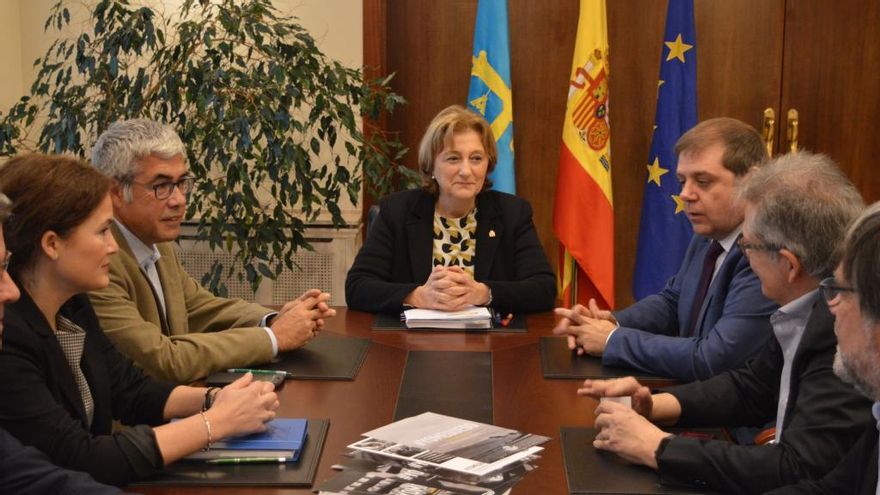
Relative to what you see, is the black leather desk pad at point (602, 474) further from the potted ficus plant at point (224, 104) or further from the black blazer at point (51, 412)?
the potted ficus plant at point (224, 104)

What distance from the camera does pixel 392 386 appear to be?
2498 mm

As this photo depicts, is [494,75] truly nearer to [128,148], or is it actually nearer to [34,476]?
[128,148]

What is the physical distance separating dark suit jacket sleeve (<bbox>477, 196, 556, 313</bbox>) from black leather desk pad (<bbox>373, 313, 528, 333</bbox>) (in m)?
0.07

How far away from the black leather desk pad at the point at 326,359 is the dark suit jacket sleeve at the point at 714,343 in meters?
0.66

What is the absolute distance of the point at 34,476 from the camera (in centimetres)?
170

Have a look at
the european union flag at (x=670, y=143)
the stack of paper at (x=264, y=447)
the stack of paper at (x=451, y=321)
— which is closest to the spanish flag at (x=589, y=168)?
the european union flag at (x=670, y=143)

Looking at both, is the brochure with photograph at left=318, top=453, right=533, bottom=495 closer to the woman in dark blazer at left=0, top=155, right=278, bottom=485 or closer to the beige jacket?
the woman in dark blazer at left=0, top=155, right=278, bottom=485

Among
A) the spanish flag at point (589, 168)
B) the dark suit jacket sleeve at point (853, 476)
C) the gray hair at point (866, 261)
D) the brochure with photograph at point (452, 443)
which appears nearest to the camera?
the gray hair at point (866, 261)

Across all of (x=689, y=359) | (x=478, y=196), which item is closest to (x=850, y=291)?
(x=689, y=359)

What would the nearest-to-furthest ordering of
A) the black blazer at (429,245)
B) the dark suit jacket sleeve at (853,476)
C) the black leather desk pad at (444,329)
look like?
the dark suit jacket sleeve at (853,476) → the black leather desk pad at (444,329) → the black blazer at (429,245)

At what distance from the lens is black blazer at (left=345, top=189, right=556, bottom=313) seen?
359cm

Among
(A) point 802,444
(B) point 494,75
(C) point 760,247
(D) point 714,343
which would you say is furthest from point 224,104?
(A) point 802,444

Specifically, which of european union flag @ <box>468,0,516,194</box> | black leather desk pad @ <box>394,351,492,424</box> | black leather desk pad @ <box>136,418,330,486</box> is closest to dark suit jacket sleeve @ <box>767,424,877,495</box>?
black leather desk pad @ <box>394,351,492,424</box>

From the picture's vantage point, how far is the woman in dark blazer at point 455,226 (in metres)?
3.61
